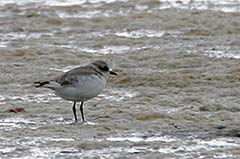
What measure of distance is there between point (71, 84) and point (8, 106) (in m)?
1.10

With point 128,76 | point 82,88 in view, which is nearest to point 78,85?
point 82,88

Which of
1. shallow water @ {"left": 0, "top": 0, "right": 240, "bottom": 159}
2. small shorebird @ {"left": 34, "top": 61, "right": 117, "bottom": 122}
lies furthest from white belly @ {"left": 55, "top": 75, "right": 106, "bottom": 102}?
Result: shallow water @ {"left": 0, "top": 0, "right": 240, "bottom": 159}

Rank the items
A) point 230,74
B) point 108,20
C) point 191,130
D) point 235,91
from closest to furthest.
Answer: point 191,130 < point 235,91 < point 230,74 < point 108,20

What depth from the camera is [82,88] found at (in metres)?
8.59

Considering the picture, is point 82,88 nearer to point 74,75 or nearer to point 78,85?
point 78,85

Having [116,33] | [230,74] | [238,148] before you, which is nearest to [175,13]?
[116,33]

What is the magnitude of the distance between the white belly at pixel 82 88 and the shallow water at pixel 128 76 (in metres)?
0.26

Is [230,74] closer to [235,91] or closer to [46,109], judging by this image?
[235,91]

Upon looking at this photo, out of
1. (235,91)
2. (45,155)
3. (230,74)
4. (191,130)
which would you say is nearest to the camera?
(45,155)

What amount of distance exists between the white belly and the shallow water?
26cm

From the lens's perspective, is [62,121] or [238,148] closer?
[238,148]

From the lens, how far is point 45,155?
7262 millimetres

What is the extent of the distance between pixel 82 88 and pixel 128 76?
2610 millimetres

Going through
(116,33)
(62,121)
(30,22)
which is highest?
(30,22)
